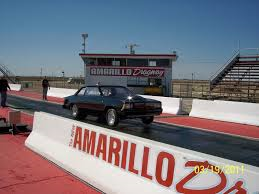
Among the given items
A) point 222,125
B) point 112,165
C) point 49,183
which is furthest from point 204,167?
point 222,125

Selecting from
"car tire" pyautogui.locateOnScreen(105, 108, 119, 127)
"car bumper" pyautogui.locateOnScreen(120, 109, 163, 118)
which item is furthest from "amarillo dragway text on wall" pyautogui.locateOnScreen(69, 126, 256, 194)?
"car tire" pyautogui.locateOnScreen(105, 108, 119, 127)

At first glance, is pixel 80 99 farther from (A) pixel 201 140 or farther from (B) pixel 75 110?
(A) pixel 201 140

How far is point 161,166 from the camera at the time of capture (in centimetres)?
428

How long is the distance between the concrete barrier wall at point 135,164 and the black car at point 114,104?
453 cm

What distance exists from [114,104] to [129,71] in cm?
2402

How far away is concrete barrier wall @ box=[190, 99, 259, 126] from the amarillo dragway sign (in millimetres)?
17626

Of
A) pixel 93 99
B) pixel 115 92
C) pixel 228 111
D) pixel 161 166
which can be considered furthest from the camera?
pixel 228 111

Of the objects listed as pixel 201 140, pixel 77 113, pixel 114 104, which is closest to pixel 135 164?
pixel 201 140

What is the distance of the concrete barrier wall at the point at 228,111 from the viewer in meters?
14.5

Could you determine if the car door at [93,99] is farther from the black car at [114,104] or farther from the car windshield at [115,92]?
the car windshield at [115,92]

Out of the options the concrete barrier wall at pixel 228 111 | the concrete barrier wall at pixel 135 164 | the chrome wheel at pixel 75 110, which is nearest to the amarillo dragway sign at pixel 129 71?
the concrete barrier wall at pixel 228 111

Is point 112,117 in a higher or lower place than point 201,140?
higher

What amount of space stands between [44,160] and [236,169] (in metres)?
4.98
